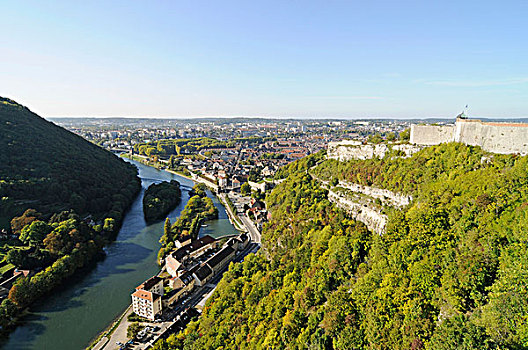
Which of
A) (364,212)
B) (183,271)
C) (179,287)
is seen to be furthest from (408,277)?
(183,271)

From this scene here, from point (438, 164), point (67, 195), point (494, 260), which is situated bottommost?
point (67, 195)

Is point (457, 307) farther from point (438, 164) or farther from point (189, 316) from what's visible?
point (189, 316)

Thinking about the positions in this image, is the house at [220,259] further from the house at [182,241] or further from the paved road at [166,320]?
the house at [182,241]

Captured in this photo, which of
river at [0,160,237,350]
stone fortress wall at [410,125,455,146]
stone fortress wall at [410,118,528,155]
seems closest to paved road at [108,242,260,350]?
river at [0,160,237,350]

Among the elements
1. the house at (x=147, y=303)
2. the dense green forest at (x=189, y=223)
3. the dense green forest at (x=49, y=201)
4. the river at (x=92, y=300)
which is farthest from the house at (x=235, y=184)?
the house at (x=147, y=303)

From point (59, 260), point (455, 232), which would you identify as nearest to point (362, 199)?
point (455, 232)

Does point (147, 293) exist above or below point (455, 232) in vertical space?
below
